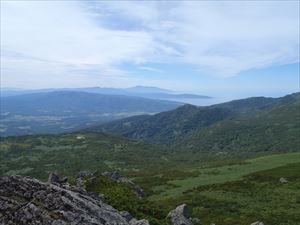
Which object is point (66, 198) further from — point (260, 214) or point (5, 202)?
point (260, 214)

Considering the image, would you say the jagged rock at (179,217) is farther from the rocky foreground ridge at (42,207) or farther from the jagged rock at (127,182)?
the jagged rock at (127,182)

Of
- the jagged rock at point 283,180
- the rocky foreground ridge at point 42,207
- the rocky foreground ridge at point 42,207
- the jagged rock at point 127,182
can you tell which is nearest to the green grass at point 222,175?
the jagged rock at point 127,182

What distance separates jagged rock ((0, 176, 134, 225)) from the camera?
23844 millimetres

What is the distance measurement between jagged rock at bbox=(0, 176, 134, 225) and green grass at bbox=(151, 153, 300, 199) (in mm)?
44265

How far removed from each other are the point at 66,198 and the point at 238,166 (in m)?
77.6

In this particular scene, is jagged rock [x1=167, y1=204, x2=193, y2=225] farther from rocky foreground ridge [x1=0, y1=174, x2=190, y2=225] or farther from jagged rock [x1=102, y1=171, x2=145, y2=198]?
jagged rock [x1=102, y1=171, x2=145, y2=198]

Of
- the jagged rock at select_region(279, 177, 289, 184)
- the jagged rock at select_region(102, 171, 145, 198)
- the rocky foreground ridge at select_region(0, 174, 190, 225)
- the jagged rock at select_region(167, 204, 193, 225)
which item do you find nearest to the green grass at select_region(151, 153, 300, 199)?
the jagged rock at select_region(102, 171, 145, 198)

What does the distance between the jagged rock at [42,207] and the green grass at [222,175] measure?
145 feet

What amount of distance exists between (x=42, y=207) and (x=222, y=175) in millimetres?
65868

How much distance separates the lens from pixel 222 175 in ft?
286

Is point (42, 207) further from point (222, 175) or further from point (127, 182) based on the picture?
point (222, 175)

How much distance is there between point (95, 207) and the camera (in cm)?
Result: 2867

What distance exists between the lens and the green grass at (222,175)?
252 feet

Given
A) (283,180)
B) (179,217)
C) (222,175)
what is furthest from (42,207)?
(222,175)
